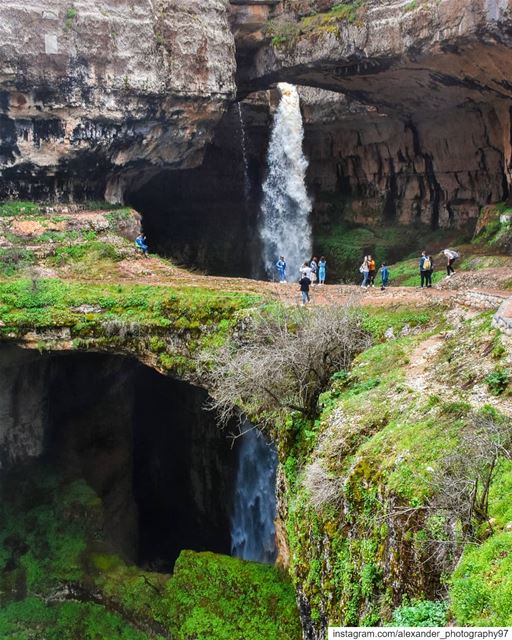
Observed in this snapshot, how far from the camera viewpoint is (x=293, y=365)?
460 inches

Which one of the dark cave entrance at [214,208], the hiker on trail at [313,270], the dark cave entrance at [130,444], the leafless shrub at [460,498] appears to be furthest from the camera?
the dark cave entrance at [214,208]

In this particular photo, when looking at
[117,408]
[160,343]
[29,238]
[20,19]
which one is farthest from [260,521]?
[20,19]

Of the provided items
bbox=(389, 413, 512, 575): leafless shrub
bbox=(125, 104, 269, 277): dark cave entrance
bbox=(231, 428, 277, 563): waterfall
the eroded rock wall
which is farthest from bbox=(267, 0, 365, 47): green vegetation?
bbox=(389, 413, 512, 575): leafless shrub

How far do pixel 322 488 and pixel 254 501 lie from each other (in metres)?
14.2

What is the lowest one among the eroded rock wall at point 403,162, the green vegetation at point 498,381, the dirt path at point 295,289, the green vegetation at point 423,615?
the green vegetation at point 423,615

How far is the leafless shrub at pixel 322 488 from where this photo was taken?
8281 mm

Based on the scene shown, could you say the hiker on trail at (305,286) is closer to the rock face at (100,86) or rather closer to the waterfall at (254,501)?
the waterfall at (254,501)

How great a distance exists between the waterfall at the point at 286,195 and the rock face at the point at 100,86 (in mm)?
8036

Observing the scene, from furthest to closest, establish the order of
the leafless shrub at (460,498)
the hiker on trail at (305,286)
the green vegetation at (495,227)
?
the green vegetation at (495,227), the hiker on trail at (305,286), the leafless shrub at (460,498)

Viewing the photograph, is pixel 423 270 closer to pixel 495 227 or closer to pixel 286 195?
pixel 495 227

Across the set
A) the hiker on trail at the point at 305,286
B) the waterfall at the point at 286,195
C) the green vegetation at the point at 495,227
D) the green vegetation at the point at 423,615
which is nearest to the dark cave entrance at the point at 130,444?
the hiker on trail at the point at 305,286

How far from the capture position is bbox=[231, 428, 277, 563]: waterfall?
2123 centimetres

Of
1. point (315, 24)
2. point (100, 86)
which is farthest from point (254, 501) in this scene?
point (315, 24)

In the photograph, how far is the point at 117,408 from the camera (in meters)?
22.8
